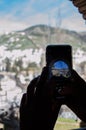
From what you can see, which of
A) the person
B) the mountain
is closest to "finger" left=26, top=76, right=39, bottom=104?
the person

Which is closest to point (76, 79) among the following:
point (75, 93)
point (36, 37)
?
point (75, 93)

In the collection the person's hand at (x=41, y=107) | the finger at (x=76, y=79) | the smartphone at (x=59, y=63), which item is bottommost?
the person's hand at (x=41, y=107)

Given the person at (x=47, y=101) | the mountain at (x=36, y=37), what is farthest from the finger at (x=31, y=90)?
the mountain at (x=36, y=37)

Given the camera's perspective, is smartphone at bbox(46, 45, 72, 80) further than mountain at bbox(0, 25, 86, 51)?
No

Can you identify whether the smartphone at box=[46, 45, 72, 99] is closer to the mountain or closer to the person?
the person

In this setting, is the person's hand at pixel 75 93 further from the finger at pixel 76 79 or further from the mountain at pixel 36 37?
the mountain at pixel 36 37

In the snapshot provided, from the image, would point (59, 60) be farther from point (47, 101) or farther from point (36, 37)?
point (36, 37)
